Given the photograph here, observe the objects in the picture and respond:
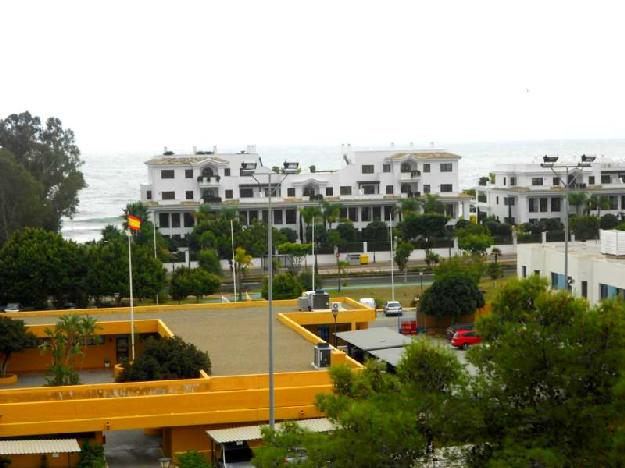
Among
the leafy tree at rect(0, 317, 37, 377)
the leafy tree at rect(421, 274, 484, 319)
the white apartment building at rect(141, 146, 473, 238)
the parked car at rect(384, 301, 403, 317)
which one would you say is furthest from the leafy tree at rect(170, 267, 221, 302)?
the white apartment building at rect(141, 146, 473, 238)

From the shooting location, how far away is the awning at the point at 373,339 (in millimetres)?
36219

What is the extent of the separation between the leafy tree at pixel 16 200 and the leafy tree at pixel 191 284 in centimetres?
2132

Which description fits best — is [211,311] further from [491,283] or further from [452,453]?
[452,453]

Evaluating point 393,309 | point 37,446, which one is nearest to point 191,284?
point 393,309

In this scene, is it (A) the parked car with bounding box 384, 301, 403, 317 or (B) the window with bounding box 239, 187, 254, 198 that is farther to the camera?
(B) the window with bounding box 239, 187, 254, 198

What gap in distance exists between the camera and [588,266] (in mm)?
41656

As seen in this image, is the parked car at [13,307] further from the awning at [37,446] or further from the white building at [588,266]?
the awning at [37,446]

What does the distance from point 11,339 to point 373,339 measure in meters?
10.3

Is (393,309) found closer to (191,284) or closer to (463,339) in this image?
(191,284)

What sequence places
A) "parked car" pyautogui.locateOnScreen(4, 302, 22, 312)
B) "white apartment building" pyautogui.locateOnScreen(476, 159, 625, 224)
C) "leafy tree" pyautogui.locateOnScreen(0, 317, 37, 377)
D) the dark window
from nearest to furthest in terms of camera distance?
"leafy tree" pyautogui.locateOnScreen(0, 317, 37, 377) → "parked car" pyautogui.locateOnScreen(4, 302, 22, 312) → the dark window → "white apartment building" pyautogui.locateOnScreen(476, 159, 625, 224)

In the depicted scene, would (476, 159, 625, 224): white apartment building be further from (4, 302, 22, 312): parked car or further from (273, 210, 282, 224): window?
(4, 302, 22, 312): parked car

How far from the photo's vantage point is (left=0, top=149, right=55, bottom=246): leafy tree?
7450cm

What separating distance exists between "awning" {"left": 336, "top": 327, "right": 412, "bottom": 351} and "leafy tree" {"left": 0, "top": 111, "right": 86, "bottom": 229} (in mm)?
46639

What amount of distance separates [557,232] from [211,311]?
3970 centimetres
